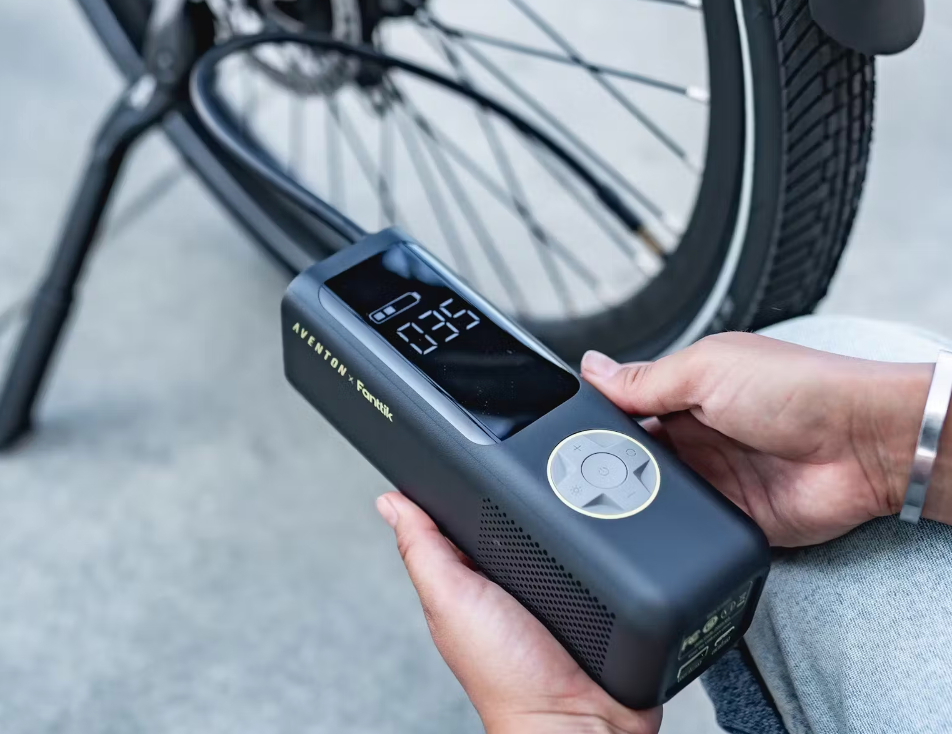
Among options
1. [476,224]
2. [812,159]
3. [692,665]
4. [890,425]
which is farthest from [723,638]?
[476,224]

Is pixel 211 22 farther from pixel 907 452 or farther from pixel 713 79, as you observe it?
pixel 907 452

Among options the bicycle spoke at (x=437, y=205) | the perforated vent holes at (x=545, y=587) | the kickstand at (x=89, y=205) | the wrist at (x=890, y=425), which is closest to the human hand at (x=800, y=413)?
the wrist at (x=890, y=425)

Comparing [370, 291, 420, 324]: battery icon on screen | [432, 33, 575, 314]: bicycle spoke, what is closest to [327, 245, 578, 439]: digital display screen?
[370, 291, 420, 324]: battery icon on screen

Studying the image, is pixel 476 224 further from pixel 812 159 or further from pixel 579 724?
pixel 579 724

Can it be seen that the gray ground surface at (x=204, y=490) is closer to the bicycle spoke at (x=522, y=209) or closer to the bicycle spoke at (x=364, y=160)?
the bicycle spoke at (x=364, y=160)

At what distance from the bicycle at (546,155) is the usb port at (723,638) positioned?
270 mm

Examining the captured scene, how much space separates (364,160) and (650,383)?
73 cm

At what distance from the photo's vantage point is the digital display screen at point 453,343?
509 millimetres

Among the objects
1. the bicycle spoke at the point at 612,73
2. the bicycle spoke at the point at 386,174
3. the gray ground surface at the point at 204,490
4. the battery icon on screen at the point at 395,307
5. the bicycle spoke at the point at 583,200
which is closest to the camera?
the battery icon on screen at the point at 395,307

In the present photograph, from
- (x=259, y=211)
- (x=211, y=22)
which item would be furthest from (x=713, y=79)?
(x=259, y=211)

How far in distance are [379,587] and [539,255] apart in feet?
1.32

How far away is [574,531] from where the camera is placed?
458mm

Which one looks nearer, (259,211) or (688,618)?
(688,618)

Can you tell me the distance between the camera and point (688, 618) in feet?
1.42
